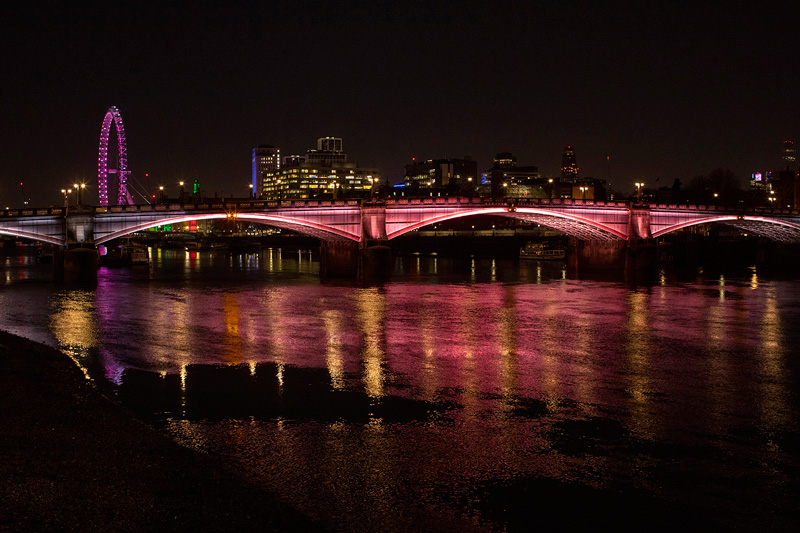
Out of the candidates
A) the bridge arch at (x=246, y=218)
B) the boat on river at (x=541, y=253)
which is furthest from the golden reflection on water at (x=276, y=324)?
the boat on river at (x=541, y=253)

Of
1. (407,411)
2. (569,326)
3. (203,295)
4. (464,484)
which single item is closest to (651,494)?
(464,484)

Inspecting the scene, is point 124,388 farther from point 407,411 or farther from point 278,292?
point 278,292

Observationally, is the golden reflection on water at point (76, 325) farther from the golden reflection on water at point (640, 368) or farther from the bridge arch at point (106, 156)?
the bridge arch at point (106, 156)

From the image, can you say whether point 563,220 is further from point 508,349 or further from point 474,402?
point 474,402

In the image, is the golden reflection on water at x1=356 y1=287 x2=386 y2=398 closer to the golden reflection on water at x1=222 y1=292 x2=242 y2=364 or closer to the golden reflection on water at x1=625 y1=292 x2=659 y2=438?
the golden reflection on water at x1=222 y1=292 x2=242 y2=364

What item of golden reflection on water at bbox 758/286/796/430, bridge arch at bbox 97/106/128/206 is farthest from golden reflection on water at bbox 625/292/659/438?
bridge arch at bbox 97/106/128/206

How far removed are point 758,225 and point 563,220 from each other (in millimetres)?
32901

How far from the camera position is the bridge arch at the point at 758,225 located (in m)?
80.6

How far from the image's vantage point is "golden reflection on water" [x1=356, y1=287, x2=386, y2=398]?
63.6 ft

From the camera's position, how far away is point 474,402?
16969mm

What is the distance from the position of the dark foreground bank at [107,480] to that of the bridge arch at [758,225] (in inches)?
2838

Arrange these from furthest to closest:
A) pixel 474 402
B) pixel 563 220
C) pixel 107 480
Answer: pixel 563 220, pixel 474 402, pixel 107 480

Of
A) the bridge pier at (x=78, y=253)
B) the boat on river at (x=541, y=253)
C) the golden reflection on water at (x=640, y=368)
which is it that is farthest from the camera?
the boat on river at (x=541, y=253)

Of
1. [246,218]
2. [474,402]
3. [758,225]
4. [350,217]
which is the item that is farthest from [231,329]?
[758,225]
